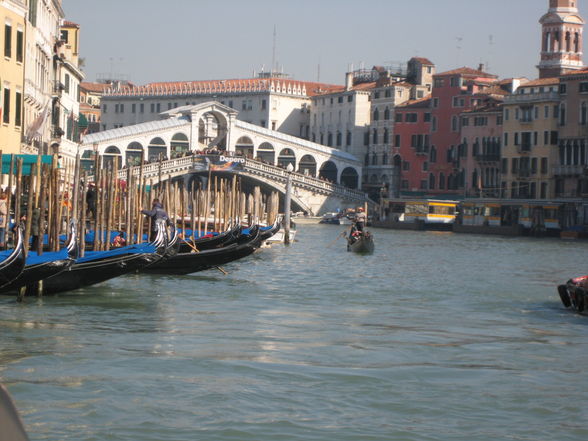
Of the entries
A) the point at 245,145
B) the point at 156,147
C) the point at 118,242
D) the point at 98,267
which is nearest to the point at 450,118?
the point at 245,145

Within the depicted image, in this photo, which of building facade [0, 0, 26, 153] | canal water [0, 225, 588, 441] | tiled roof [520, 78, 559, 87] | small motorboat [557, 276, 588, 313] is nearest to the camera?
canal water [0, 225, 588, 441]

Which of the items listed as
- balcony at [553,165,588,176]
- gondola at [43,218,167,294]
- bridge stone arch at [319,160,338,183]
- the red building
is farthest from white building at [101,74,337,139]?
gondola at [43,218,167,294]

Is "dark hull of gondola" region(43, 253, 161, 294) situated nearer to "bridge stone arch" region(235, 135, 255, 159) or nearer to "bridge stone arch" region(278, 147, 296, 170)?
"bridge stone arch" region(235, 135, 255, 159)

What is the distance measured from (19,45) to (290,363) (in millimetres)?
12707

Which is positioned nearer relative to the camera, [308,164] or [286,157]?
[286,157]

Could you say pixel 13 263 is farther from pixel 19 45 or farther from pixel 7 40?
A: pixel 19 45

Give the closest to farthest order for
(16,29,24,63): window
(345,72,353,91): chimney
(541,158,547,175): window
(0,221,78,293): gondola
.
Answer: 1. (0,221,78,293): gondola
2. (16,29,24,63): window
3. (541,158,547,175): window
4. (345,72,353,91): chimney

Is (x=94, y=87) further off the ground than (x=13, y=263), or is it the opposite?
(x=94, y=87)

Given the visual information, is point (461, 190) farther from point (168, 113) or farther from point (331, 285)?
point (331, 285)

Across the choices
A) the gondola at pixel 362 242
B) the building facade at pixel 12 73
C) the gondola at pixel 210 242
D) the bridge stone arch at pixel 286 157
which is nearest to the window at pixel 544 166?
the bridge stone arch at pixel 286 157

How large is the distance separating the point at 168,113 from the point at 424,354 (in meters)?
51.1

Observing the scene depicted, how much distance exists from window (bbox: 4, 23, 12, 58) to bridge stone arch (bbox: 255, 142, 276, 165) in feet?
133

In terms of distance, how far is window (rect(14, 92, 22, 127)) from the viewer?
67.7 feet

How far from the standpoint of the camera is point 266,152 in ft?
200
